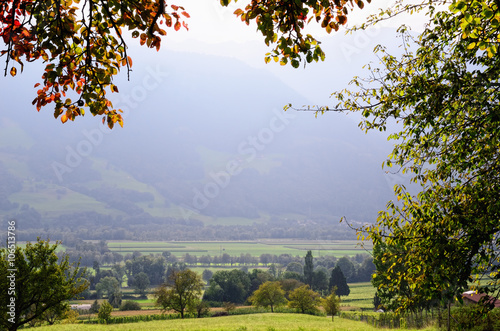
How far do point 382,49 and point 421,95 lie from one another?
264cm

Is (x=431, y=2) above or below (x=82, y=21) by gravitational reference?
above

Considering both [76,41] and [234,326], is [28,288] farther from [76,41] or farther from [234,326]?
[76,41]

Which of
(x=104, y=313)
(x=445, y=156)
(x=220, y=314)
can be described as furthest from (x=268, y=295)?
(x=445, y=156)

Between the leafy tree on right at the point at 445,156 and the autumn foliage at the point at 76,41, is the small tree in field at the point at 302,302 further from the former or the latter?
the autumn foliage at the point at 76,41

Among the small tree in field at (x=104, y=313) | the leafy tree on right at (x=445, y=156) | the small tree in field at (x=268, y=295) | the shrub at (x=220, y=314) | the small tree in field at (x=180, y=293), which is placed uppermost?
the leafy tree on right at (x=445, y=156)

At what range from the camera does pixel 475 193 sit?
7.72 m

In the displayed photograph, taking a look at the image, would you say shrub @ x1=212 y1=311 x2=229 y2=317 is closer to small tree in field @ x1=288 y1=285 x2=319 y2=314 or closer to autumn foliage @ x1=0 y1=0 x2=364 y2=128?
small tree in field @ x1=288 y1=285 x2=319 y2=314

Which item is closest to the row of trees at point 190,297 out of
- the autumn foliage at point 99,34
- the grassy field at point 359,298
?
the grassy field at point 359,298

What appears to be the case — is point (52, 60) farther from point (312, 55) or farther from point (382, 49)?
point (382, 49)

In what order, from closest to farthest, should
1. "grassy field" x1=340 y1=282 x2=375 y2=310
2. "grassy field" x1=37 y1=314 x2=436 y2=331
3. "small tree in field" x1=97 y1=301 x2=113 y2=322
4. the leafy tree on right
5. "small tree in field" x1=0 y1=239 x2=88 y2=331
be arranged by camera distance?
1. the leafy tree on right
2. "grassy field" x1=37 y1=314 x2=436 y2=331
3. "small tree in field" x1=0 y1=239 x2=88 y2=331
4. "small tree in field" x1=97 y1=301 x2=113 y2=322
5. "grassy field" x1=340 y1=282 x2=375 y2=310

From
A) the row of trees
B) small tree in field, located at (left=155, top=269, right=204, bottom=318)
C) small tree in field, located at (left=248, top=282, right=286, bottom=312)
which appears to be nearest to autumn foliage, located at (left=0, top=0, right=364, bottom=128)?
the row of trees

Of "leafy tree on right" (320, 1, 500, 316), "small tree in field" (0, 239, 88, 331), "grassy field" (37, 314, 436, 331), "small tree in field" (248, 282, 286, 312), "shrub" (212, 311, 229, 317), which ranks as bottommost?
"shrub" (212, 311, 229, 317)

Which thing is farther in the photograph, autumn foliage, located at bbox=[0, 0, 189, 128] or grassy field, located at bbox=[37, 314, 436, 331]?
grassy field, located at bbox=[37, 314, 436, 331]

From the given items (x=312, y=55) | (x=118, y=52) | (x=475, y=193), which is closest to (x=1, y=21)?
(x=118, y=52)
